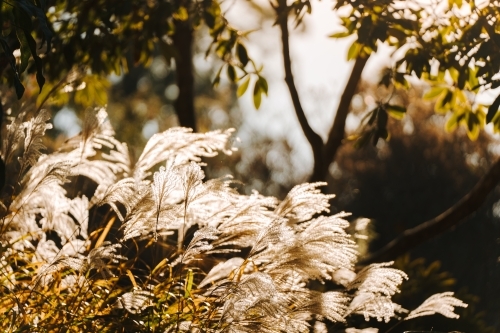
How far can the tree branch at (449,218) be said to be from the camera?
167 inches

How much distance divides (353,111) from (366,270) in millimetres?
11258

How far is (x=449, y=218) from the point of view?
14.1 feet

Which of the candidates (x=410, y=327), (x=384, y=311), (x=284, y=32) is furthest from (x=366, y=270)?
(x=284, y=32)

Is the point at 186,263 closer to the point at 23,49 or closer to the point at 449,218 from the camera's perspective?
the point at 23,49

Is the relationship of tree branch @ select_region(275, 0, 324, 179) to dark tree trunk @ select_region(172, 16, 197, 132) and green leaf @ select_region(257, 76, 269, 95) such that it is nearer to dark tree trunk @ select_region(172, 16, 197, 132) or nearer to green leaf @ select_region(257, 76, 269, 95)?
green leaf @ select_region(257, 76, 269, 95)

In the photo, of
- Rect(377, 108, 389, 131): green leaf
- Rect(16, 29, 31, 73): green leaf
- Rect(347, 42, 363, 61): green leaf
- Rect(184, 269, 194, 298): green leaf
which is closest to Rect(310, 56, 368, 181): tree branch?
Rect(347, 42, 363, 61): green leaf

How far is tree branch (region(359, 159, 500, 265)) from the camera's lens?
13.9 feet

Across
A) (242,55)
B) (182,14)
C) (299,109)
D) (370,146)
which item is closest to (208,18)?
(242,55)

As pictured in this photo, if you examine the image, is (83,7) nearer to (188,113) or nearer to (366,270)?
(188,113)

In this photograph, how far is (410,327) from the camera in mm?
4426

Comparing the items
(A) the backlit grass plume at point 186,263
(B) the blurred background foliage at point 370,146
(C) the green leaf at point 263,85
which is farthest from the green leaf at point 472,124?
(A) the backlit grass plume at point 186,263

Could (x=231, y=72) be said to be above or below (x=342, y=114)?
above

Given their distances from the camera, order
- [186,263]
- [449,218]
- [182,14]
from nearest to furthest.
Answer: [186,263] → [449,218] → [182,14]

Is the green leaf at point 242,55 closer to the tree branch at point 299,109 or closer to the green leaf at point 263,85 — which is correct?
the green leaf at point 263,85
